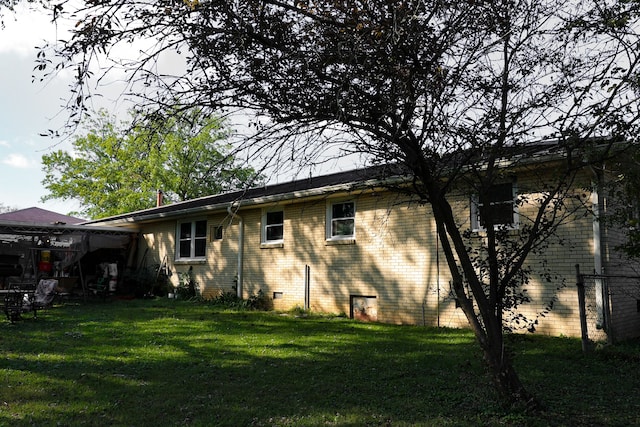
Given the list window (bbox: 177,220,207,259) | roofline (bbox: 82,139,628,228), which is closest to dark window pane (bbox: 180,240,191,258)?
window (bbox: 177,220,207,259)

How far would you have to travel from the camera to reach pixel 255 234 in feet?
54.0

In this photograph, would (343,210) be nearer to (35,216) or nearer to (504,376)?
(504,376)

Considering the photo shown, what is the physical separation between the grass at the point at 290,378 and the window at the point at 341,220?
3.47 meters

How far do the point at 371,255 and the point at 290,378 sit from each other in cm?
674

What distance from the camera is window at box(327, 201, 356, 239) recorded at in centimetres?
1386

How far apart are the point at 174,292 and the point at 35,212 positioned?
12.2 m

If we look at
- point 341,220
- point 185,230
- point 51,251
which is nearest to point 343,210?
point 341,220

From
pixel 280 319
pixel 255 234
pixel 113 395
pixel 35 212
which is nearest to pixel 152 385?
pixel 113 395

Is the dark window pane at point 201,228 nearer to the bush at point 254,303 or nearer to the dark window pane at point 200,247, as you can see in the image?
the dark window pane at point 200,247

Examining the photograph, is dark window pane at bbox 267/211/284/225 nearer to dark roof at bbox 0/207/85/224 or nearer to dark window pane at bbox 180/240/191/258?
dark window pane at bbox 180/240/191/258

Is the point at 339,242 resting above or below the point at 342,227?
below

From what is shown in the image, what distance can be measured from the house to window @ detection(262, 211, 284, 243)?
3 centimetres

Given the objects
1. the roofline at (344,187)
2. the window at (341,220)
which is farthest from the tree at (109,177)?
the window at (341,220)

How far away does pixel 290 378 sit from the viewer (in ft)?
22.1
